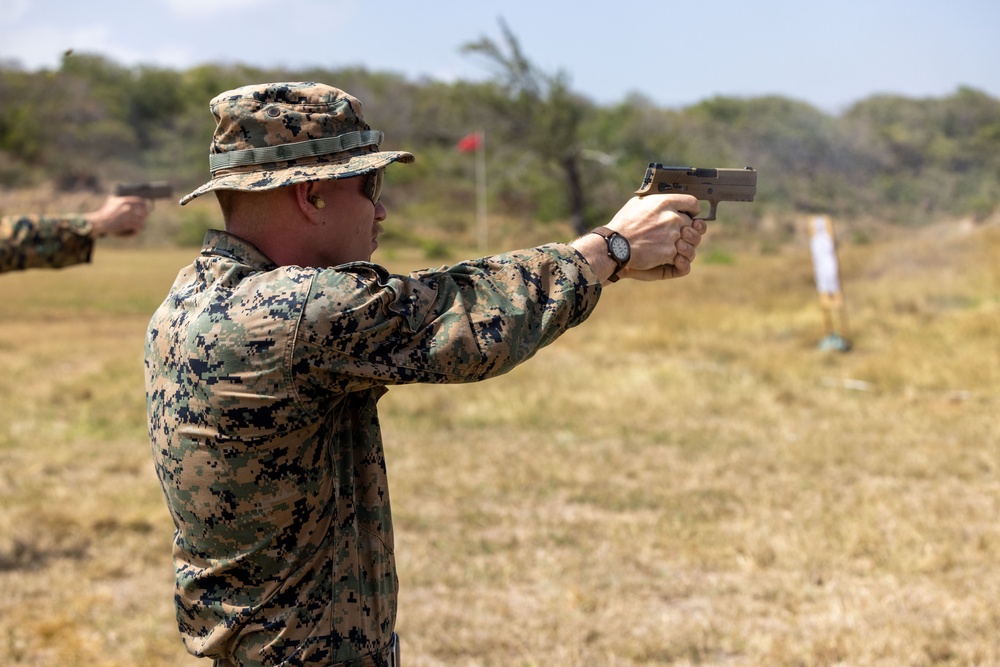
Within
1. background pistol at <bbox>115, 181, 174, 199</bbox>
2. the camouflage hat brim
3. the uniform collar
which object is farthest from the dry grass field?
the camouflage hat brim

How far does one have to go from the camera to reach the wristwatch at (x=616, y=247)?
6.30ft

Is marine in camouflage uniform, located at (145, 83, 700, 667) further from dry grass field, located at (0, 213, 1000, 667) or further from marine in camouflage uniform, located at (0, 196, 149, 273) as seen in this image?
marine in camouflage uniform, located at (0, 196, 149, 273)

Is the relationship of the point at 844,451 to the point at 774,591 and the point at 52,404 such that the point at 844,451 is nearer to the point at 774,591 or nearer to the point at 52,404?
the point at 774,591

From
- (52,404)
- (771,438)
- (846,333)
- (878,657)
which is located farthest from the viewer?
(846,333)

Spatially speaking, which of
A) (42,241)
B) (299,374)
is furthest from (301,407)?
(42,241)

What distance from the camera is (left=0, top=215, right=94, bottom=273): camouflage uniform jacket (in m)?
4.13

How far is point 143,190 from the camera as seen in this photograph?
15.0 feet

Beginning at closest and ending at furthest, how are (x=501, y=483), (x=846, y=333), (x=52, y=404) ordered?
(x=501, y=483) < (x=52, y=404) < (x=846, y=333)

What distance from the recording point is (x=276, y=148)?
1.79m

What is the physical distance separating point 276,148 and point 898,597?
3793 mm

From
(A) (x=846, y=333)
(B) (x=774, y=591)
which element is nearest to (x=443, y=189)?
(A) (x=846, y=333)

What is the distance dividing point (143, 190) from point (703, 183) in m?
3.23

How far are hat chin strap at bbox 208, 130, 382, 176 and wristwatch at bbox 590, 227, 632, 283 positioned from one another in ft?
1.67

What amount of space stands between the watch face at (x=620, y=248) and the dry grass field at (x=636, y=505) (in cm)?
257
